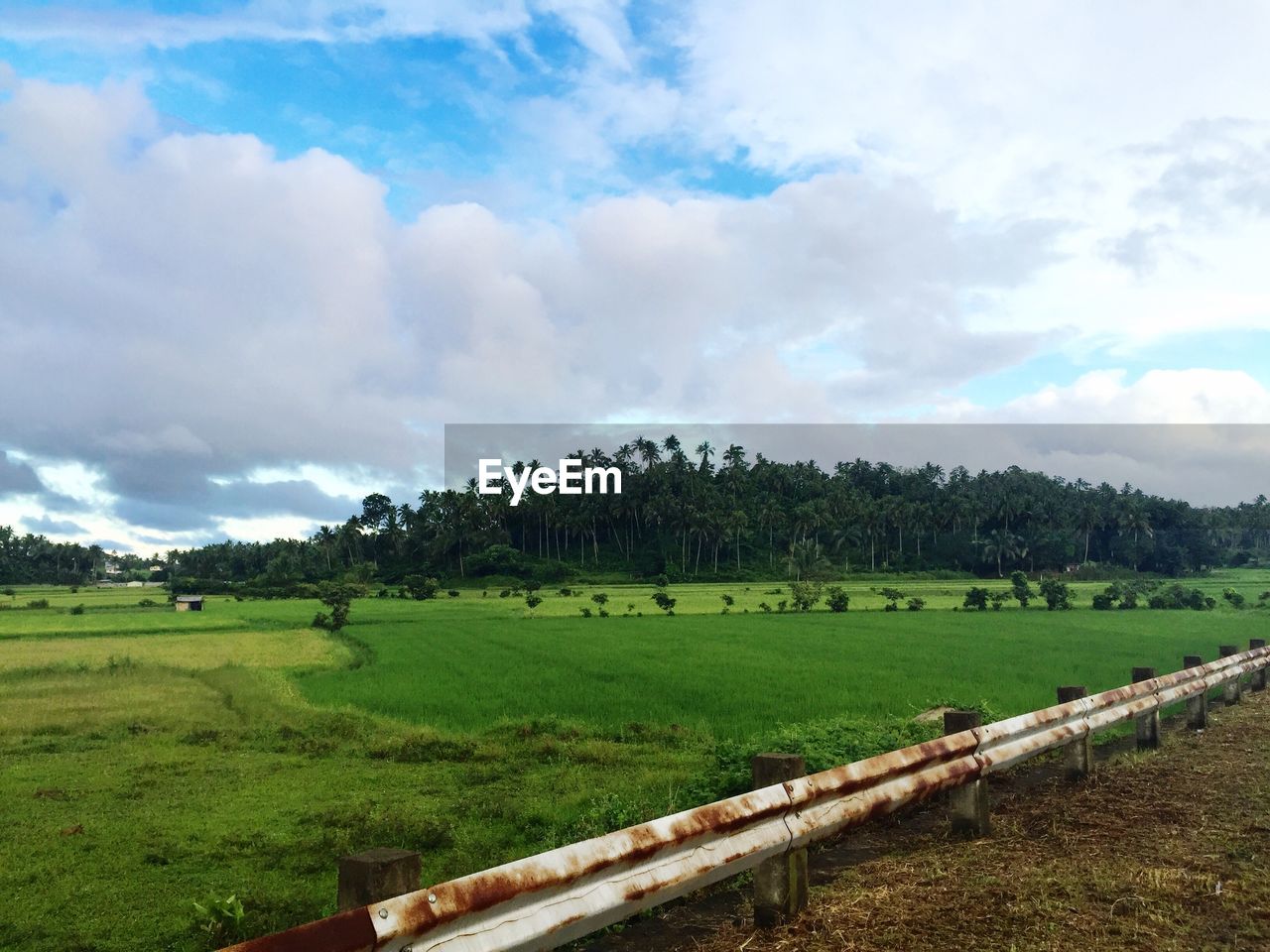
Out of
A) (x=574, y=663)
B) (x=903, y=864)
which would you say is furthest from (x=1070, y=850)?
(x=574, y=663)

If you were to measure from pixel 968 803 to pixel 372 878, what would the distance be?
15.8 feet

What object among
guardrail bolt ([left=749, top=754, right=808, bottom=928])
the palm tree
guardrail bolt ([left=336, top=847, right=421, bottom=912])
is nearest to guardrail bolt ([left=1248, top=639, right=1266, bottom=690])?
guardrail bolt ([left=749, top=754, right=808, bottom=928])

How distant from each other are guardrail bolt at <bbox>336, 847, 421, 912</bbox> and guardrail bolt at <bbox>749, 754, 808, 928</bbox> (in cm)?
226

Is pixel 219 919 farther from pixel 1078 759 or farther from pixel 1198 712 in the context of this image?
pixel 1198 712

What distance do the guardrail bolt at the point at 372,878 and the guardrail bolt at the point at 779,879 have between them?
2.26m

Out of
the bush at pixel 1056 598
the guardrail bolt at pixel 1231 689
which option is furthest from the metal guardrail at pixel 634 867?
the bush at pixel 1056 598

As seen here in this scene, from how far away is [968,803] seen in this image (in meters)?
6.57

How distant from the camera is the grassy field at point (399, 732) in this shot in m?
8.39

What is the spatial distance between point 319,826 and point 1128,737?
9426 millimetres

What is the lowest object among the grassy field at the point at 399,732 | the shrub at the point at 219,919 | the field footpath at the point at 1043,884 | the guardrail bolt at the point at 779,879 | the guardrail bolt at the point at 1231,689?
the grassy field at the point at 399,732

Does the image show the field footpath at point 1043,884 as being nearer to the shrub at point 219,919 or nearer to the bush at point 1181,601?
the shrub at point 219,919

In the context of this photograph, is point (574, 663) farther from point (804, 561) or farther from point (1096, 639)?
point (804, 561)

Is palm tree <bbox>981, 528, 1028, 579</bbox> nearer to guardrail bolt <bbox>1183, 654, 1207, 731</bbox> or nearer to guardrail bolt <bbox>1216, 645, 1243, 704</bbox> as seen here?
guardrail bolt <bbox>1216, 645, 1243, 704</bbox>

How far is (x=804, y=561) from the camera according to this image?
111250 millimetres
